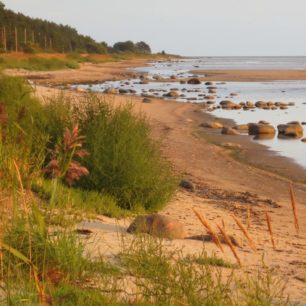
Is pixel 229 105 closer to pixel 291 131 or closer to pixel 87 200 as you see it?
pixel 291 131

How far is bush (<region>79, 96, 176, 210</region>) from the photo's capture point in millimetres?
7605

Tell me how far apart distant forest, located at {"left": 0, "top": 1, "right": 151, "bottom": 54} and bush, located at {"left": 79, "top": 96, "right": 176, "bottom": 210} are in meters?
44.6

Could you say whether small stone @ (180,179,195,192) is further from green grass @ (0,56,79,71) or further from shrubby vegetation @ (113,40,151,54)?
shrubby vegetation @ (113,40,151,54)

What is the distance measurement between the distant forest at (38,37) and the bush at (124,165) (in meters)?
44.6

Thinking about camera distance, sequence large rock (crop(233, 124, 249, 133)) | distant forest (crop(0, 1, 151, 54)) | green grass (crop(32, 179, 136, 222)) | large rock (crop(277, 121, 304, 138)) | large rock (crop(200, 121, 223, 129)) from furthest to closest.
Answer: distant forest (crop(0, 1, 151, 54)) → large rock (crop(200, 121, 223, 129)) → large rock (crop(233, 124, 249, 133)) → large rock (crop(277, 121, 304, 138)) → green grass (crop(32, 179, 136, 222))

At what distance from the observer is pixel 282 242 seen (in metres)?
7.04

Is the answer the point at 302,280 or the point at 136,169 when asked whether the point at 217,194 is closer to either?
the point at 136,169

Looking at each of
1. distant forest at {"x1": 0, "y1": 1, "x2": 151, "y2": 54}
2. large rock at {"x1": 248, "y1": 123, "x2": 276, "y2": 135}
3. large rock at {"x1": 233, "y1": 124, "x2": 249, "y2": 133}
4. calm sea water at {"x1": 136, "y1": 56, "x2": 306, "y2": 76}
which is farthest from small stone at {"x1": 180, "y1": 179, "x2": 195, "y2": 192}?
calm sea water at {"x1": 136, "y1": 56, "x2": 306, "y2": 76}

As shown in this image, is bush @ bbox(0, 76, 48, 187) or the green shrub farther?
the green shrub

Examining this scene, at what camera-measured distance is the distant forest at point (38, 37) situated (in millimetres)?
64938

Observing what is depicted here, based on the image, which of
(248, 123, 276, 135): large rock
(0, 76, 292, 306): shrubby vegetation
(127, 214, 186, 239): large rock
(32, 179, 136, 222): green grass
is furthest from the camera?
(248, 123, 276, 135): large rock

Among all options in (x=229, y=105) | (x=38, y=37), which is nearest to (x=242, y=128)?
(x=229, y=105)

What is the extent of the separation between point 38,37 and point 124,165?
7434cm

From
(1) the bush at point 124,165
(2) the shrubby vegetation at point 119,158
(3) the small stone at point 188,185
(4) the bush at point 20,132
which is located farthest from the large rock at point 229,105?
(1) the bush at point 124,165
